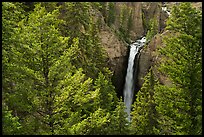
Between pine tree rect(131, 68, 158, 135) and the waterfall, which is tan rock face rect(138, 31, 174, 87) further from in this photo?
pine tree rect(131, 68, 158, 135)

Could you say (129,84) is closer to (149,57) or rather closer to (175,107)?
(149,57)

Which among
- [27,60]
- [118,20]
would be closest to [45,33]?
[27,60]

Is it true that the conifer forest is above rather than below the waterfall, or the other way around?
above

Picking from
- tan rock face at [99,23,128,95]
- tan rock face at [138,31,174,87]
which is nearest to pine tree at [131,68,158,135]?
tan rock face at [138,31,174,87]

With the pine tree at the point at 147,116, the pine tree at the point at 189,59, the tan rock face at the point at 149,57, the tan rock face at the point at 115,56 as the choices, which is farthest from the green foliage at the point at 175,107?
the tan rock face at the point at 115,56

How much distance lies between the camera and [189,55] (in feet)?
46.7

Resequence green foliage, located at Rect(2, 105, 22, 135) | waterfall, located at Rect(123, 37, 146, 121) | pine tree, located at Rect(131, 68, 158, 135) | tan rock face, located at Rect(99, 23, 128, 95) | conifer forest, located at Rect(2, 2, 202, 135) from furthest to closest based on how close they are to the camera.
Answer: tan rock face, located at Rect(99, 23, 128, 95), waterfall, located at Rect(123, 37, 146, 121), pine tree, located at Rect(131, 68, 158, 135), conifer forest, located at Rect(2, 2, 202, 135), green foliage, located at Rect(2, 105, 22, 135)

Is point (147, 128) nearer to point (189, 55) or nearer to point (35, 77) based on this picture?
point (189, 55)

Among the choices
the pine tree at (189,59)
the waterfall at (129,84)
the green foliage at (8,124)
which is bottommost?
the waterfall at (129,84)

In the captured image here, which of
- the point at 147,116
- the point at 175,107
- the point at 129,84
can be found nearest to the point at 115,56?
the point at 129,84

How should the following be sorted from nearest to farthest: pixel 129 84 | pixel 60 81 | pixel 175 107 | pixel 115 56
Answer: pixel 60 81, pixel 175 107, pixel 115 56, pixel 129 84

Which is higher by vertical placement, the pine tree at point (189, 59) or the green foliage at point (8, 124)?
the pine tree at point (189, 59)

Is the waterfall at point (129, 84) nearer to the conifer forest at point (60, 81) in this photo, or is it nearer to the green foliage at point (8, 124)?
the conifer forest at point (60, 81)

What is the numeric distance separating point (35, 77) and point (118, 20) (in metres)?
43.7
